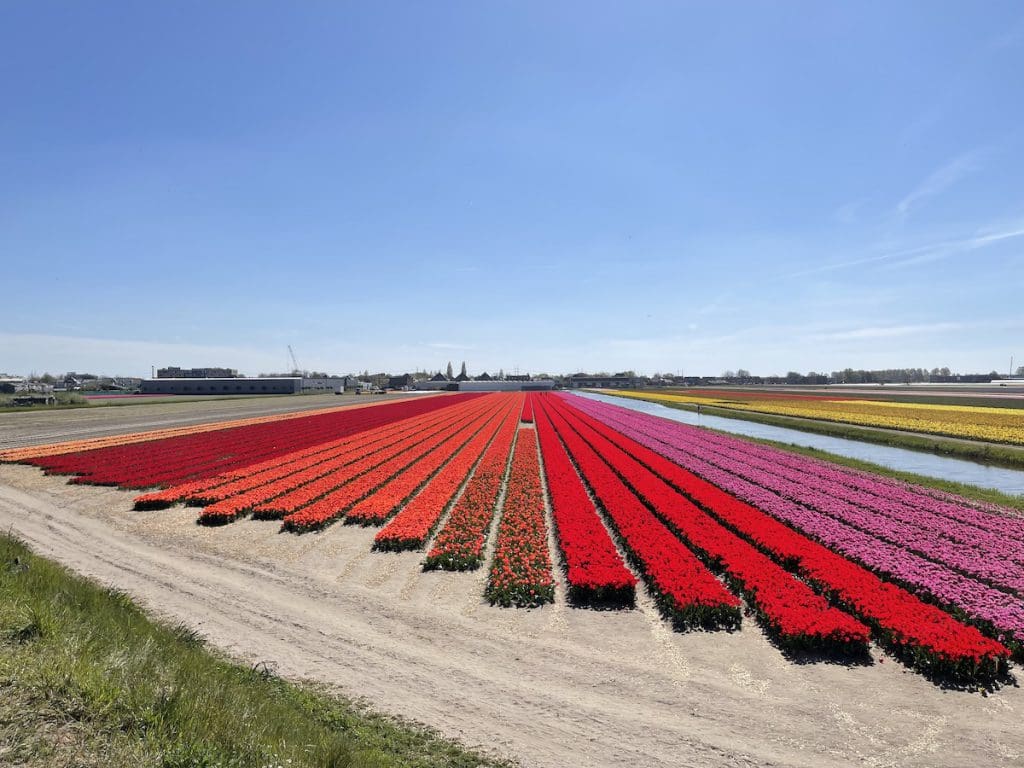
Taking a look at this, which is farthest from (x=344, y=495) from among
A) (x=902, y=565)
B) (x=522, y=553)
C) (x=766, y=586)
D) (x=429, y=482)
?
(x=902, y=565)

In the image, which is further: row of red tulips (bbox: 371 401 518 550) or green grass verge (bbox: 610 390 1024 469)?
green grass verge (bbox: 610 390 1024 469)

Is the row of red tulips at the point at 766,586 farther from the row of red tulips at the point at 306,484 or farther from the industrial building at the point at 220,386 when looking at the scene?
the industrial building at the point at 220,386

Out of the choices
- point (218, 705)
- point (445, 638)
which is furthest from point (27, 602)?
point (445, 638)

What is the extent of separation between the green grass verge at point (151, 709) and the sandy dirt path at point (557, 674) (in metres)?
0.84

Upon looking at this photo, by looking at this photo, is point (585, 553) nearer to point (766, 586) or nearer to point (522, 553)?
point (522, 553)

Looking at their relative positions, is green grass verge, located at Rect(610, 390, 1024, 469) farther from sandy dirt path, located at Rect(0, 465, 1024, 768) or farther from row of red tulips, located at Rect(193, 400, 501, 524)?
row of red tulips, located at Rect(193, 400, 501, 524)

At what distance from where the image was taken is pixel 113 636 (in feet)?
23.6

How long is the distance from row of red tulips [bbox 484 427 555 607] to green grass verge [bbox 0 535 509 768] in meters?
4.80

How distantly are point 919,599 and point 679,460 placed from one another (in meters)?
16.6

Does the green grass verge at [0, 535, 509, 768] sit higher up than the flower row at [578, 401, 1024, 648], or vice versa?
the green grass verge at [0, 535, 509, 768]

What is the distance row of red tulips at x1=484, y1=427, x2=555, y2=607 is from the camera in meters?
11.7

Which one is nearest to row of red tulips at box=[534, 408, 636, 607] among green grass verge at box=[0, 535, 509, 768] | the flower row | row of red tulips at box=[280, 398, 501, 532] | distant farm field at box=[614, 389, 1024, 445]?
green grass verge at box=[0, 535, 509, 768]

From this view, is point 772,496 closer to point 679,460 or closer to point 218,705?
point 679,460

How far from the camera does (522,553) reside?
45.8ft
